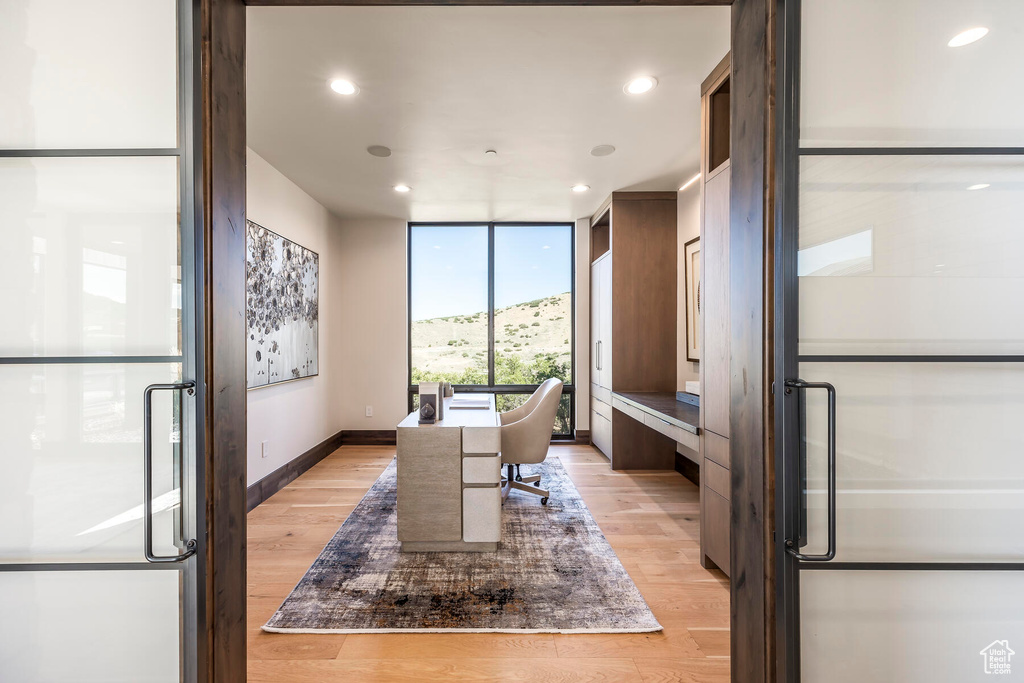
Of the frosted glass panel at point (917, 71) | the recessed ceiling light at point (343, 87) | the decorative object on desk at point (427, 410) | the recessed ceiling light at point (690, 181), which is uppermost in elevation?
the recessed ceiling light at point (690, 181)

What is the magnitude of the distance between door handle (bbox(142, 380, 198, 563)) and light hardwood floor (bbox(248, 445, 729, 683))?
2.84 feet

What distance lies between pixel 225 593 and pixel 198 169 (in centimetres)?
109

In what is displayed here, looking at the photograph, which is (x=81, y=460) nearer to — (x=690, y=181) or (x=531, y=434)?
(x=531, y=434)

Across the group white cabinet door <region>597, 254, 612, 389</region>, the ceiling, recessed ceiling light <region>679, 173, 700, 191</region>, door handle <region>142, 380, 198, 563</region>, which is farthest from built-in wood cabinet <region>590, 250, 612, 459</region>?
door handle <region>142, 380, 198, 563</region>

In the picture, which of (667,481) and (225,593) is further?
(667,481)

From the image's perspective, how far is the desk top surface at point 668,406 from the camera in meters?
2.73

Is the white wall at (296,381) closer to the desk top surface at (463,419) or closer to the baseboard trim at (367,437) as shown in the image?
the baseboard trim at (367,437)

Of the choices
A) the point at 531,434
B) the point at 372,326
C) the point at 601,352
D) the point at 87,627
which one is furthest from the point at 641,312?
the point at 87,627

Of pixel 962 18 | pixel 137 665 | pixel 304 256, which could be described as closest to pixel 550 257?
pixel 304 256

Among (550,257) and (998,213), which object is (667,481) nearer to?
(550,257)

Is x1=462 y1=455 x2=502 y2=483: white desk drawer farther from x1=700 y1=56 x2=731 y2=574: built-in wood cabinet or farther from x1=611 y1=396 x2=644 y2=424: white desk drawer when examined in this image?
x1=611 y1=396 x2=644 y2=424: white desk drawer

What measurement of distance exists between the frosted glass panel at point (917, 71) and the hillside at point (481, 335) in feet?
14.3

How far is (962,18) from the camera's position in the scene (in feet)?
3.62

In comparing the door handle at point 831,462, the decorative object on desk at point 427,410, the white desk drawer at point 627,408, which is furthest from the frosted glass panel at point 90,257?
the white desk drawer at point 627,408
